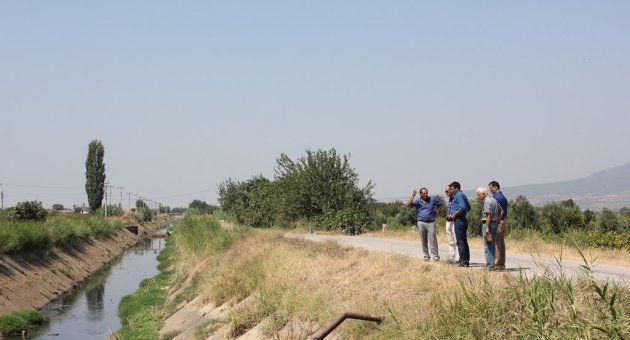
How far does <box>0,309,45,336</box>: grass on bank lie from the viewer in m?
23.3

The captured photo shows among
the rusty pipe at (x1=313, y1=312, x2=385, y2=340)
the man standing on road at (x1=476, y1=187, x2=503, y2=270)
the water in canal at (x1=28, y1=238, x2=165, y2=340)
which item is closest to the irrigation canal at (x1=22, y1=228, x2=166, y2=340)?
the water in canal at (x1=28, y1=238, x2=165, y2=340)

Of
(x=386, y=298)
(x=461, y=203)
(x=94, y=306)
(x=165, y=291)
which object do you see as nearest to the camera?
(x=386, y=298)

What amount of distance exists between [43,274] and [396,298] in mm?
29006

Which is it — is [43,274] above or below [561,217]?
below

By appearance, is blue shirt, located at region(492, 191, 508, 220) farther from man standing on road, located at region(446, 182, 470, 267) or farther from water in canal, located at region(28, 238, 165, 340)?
water in canal, located at region(28, 238, 165, 340)

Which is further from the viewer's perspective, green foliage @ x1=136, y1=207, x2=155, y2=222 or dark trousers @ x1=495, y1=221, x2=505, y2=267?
green foliage @ x1=136, y1=207, x2=155, y2=222

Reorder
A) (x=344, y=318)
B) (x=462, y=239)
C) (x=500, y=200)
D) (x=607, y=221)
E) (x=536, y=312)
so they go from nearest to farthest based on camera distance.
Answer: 1. (x=536, y=312)
2. (x=344, y=318)
3. (x=500, y=200)
4. (x=462, y=239)
5. (x=607, y=221)

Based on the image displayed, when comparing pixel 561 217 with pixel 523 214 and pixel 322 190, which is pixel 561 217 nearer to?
pixel 523 214

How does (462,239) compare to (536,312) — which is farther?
(462,239)

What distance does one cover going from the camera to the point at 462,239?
14.1 m

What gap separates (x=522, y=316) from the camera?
25.5 ft

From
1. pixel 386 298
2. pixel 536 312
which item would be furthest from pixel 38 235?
pixel 536 312

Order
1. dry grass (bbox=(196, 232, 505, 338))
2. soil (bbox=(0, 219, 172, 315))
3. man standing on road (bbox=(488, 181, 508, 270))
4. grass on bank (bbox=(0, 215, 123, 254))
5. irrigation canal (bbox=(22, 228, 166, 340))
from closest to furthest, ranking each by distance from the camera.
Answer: dry grass (bbox=(196, 232, 505, 338)) → man standing on road (bbox=(488, 181, 508, 270)) → irrigation canal (bbox=(22, 228, 166, 340)) → soil (bbox=(0, 219, 172, 315)) → grass on bank (bbox=(0, 215, 123, 254))

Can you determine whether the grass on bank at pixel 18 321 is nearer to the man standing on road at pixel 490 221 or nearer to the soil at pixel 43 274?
the soil at pixel 43 274
